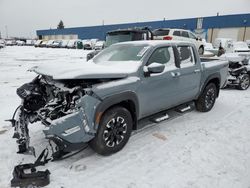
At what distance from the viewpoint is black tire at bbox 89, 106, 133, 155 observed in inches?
145

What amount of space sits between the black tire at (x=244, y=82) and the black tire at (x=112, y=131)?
6.60 meters

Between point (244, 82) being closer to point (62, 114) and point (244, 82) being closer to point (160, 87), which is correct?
point (160, 87)

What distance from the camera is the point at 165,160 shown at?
3.79 meters

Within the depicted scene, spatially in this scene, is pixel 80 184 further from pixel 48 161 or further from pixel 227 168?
pixel 227 168

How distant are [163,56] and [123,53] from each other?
32.6 inches

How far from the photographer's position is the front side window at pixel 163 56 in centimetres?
455

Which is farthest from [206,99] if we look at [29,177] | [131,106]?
[29,177]

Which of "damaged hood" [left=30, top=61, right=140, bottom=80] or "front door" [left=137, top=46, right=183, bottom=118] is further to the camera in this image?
Answer: "front door" [left=137, top=46, right=183, bottom=118]

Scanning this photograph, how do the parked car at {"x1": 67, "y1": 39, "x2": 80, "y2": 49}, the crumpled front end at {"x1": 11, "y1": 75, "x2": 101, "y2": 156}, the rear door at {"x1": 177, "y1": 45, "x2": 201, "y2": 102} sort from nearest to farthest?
the crumpled front end at {"x1": 11, "y1": 75, "x2": 101, "y2": 156} → the rear door at {"x1": 177, "y1": 45, "x2": 201, "y2": 102} → the parked car at {"x1": 67, "y1": 39, "x2": 80, "y2": 49}

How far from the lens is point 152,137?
4652 millimetres

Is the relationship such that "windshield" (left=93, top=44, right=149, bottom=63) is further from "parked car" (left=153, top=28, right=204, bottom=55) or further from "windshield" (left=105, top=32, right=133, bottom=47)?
"parked car" (left=153, top=28, right=204, bottom=55)

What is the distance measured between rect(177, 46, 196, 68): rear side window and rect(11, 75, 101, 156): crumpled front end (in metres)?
2.37

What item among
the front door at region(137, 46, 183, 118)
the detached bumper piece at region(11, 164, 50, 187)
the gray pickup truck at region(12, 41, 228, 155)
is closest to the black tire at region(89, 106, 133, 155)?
the gray pickup truck at region(12, 41, 228, 155)

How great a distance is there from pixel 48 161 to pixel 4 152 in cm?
90
